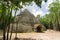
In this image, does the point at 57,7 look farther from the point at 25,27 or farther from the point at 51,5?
the point at 25,27

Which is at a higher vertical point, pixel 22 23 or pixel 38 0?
pixel 38 0

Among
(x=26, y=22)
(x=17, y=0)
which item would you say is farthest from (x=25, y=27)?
(x=17, y=0)

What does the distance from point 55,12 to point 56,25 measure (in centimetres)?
776

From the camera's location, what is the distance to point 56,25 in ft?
162

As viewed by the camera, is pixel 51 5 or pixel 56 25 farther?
pixel 56 25

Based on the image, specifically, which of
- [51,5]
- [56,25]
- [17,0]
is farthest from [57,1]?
[17,0]

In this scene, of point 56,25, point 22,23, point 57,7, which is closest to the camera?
point 22,23

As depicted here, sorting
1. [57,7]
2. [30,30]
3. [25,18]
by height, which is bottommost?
[30,30]

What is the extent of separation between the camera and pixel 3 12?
415 inches

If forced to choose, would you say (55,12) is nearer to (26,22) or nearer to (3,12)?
(26,22)

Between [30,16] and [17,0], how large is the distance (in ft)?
76.7

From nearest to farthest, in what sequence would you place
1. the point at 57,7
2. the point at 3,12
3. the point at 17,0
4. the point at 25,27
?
the point at 3,12 < the point at 17,0 < the point at 25,27 < the point at 57,7

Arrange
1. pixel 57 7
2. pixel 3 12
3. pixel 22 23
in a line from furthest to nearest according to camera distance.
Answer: pixel 57 7 → pixel 22 23 → pixel 3 12

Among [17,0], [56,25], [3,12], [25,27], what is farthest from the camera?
[56,25]
